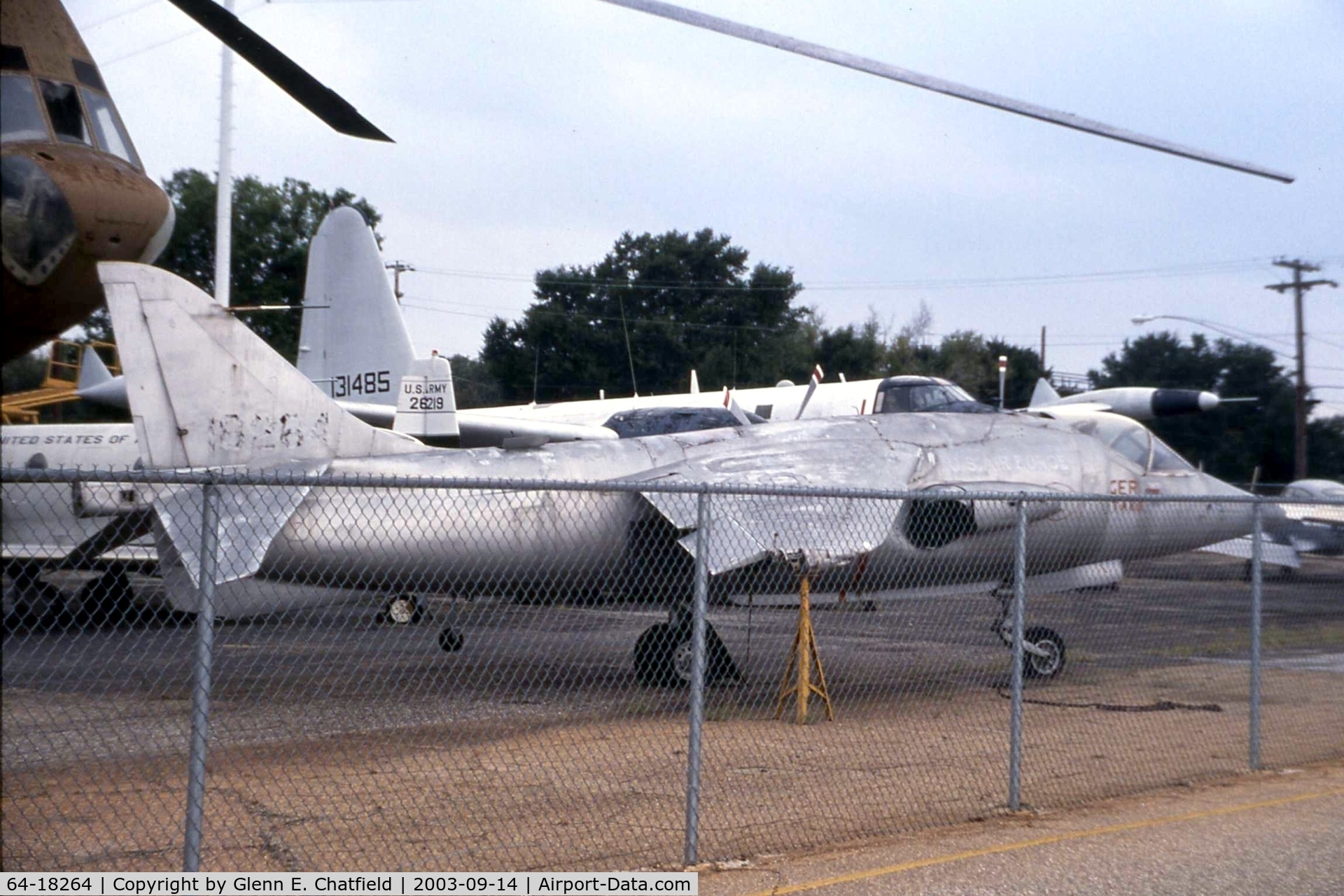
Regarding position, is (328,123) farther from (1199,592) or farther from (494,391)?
(494,391)

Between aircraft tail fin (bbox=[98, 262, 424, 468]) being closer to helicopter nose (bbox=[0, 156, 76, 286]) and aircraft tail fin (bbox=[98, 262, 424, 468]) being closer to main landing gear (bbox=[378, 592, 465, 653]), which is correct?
main landing gear (bbox=[378, 592, 465, 653])

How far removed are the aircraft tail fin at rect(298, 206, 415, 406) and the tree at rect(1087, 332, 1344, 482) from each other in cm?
3921

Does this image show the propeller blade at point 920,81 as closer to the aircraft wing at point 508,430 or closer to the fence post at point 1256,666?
the fence post at point 1256,666

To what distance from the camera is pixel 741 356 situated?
53875mm

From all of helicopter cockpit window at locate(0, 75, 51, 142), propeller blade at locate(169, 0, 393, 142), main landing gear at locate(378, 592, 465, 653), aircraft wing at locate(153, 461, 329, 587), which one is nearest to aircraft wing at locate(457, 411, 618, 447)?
aircraft wing at locate(153, 461, 329, 587)

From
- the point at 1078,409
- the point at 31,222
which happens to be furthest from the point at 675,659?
the point at 1078,409

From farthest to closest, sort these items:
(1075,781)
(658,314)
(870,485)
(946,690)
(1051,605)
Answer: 1. (658,314)
2. (870,485)
3. (1051,605)
4. (946,690)
5. (1075,781)

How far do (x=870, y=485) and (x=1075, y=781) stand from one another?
444cm

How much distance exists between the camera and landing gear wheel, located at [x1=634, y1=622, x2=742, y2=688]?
399 inches

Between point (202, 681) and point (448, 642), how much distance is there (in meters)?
1.72

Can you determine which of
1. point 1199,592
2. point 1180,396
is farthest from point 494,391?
point 1199,592

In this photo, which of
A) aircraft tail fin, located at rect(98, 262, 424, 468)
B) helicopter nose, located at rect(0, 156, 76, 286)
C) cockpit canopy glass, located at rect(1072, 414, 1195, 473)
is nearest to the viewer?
helicopter nose, located at rect(0, 156, 76, 286)

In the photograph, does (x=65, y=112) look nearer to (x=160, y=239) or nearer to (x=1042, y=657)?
(x=160, y=239)

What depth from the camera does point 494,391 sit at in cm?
4975
